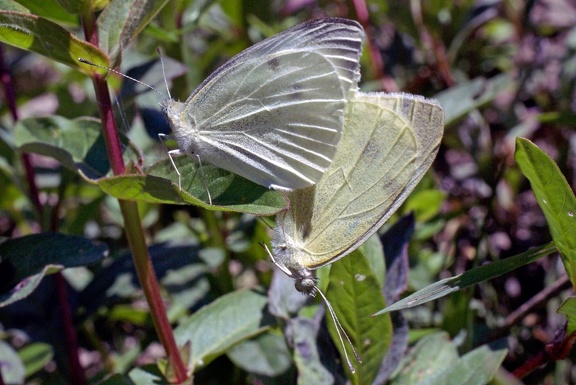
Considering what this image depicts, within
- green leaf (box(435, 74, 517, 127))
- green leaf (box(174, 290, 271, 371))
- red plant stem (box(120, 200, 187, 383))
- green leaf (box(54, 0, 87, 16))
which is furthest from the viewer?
green leaf (box(435, 74, 517, 127))

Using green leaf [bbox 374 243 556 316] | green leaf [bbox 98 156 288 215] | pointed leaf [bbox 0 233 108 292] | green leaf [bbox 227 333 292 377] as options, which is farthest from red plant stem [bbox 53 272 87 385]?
green leaf [bbox 374 243 556 316]

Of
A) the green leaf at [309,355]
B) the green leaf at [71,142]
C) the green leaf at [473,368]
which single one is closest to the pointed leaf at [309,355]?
the green leaf at [309,355]

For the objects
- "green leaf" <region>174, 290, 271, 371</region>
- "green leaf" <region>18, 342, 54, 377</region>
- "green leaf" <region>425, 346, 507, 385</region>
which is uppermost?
"green leaf" <region>18, 342, 54, 377</region>

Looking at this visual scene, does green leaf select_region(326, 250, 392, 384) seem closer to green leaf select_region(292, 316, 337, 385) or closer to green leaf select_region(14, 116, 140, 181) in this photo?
green leaf select_region(292, 316, 337, 385)

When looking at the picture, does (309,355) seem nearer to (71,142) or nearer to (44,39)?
(71,142)

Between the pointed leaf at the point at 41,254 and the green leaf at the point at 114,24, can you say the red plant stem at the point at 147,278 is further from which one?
the green leaf at the point at 114,24

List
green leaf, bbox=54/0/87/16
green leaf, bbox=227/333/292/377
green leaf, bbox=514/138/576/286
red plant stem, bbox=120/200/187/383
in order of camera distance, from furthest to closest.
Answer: green leaf, bbox=227/333/292/377
red plant stem, bbox=120/200/187/383
green leaf, bbox=54/0/87/16
green leaf, bbox=514/138/576/286
